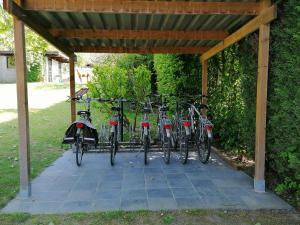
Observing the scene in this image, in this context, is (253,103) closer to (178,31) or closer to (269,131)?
(269,131)

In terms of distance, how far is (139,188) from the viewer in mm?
4223

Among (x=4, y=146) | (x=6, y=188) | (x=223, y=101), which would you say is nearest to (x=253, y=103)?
(x=223, y=101)

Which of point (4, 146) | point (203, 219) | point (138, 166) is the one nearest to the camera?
point (203, 219)

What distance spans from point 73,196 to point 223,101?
3644 millimetres

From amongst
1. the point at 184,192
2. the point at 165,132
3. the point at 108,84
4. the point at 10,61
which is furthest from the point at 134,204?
the point at 10,61

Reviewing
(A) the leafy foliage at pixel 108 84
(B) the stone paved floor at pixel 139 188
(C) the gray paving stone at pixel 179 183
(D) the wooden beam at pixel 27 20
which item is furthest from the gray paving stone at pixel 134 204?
(A) the leafy foliage at pixel 108 84

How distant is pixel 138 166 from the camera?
534 cm

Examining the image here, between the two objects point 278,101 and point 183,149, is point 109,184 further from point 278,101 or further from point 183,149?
point 278,101

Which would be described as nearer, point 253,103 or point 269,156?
point 269,156

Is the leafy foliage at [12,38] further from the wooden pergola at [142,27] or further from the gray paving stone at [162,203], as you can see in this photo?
the gray paving stone at [162,203]

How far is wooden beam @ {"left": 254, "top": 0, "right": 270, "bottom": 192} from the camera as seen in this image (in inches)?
153

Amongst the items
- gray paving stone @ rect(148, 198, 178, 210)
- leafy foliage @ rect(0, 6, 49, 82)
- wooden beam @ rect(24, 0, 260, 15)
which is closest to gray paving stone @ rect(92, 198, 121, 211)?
gray paving stone @ rect(148, 198, 178, 210)

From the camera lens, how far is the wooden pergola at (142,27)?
376 cm

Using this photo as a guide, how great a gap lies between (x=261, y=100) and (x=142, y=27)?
252cm
